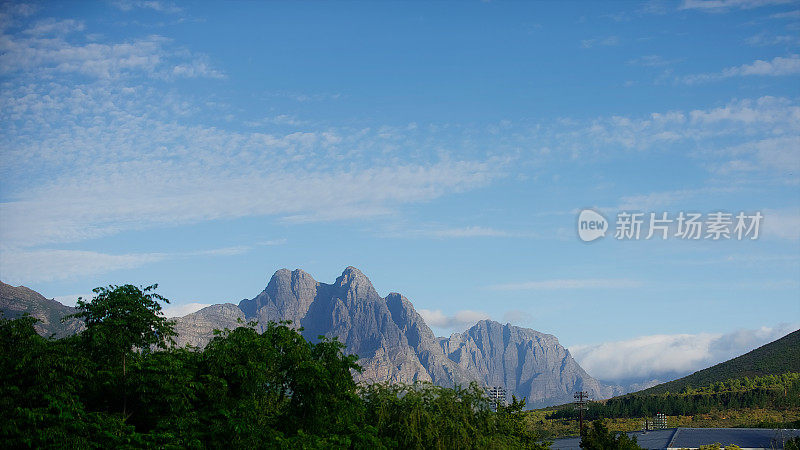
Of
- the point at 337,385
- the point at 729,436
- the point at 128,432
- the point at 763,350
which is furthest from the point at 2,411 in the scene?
the point at 763,350

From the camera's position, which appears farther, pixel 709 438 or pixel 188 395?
pixel 709 438

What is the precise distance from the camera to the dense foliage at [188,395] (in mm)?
25953

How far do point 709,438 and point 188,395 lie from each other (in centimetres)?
8860

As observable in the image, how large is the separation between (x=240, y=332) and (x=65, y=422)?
10.2 meters

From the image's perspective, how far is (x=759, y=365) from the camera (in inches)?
6816

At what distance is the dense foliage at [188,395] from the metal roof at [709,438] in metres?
65.4

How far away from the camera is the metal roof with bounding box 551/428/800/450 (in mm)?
92062

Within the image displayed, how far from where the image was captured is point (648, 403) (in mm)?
140500

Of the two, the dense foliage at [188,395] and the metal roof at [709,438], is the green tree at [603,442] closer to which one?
the metal roof at [709,438]

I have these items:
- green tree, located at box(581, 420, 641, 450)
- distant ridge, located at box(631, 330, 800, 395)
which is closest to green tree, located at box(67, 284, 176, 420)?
green tree, located at box(581, 420, 641, 450)

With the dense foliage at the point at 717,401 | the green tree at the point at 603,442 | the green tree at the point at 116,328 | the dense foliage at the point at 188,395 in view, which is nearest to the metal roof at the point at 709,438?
the green tree at the point at 603,442

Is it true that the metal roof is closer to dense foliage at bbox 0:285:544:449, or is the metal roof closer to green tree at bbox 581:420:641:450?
green tree at bbox 581:420:641:450

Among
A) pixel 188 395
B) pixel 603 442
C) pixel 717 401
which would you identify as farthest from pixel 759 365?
pixel 188 395

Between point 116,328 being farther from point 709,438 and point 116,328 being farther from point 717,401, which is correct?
point 717,401
